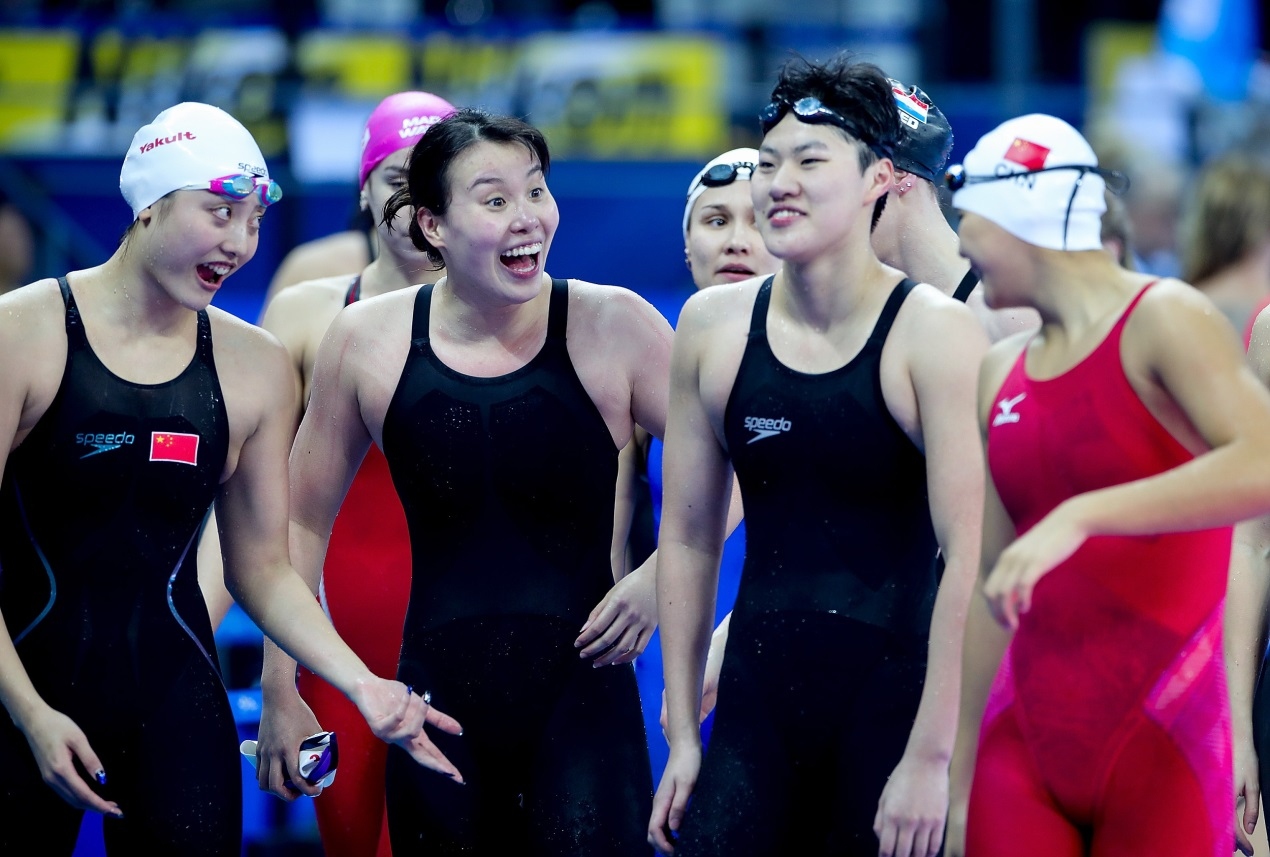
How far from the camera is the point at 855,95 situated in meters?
4.02

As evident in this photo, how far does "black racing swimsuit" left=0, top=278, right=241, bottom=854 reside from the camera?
425 cm

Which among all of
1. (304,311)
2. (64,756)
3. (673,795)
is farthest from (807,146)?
Result: (304,311)

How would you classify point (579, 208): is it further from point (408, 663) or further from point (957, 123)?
point (408, 663)

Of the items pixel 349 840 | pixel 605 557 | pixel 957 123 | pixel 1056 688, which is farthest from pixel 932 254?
pixel 957 123

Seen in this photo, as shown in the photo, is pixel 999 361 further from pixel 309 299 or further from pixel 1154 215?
pixel 1154 215

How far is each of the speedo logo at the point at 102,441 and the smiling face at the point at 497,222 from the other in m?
1.01

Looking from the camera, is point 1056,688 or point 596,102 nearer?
point 1056,688

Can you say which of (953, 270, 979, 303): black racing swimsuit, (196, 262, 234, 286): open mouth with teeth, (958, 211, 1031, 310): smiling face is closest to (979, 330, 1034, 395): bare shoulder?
(958, 211, 1031, 310): smiling face

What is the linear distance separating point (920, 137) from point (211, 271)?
2077 mm

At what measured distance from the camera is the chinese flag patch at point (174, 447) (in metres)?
4.32

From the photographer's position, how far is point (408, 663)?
4566 millimetres

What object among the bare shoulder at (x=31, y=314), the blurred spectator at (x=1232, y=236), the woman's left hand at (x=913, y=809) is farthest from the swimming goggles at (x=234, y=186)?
the blurred spectator at (x=1232, y=236)

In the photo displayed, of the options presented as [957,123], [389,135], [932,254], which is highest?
[957,123]

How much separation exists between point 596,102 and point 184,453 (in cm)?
913
